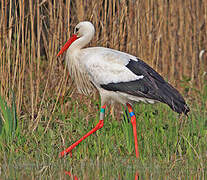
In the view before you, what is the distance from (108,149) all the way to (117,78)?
830mm

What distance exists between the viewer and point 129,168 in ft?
15.4

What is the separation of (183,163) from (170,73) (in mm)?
3444

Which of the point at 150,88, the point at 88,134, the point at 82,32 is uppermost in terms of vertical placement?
the point at 82,32

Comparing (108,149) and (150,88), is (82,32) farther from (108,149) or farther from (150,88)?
(108,149)

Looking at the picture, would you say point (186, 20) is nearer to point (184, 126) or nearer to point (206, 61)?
point (206, 61)

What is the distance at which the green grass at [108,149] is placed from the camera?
4.51 m

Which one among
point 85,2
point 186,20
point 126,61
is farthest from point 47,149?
point 186,20

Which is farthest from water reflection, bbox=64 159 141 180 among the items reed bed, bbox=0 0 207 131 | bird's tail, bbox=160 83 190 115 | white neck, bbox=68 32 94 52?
white neck, bbox=68 32 94 52

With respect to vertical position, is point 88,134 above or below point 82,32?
below

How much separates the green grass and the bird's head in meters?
0.79

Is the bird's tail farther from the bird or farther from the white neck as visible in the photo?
the white neck

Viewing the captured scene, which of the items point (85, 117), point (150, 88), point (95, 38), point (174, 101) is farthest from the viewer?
point (95, 38)

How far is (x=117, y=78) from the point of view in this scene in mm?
5520

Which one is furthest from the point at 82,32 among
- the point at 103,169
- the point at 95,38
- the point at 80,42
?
the point at 103,169
